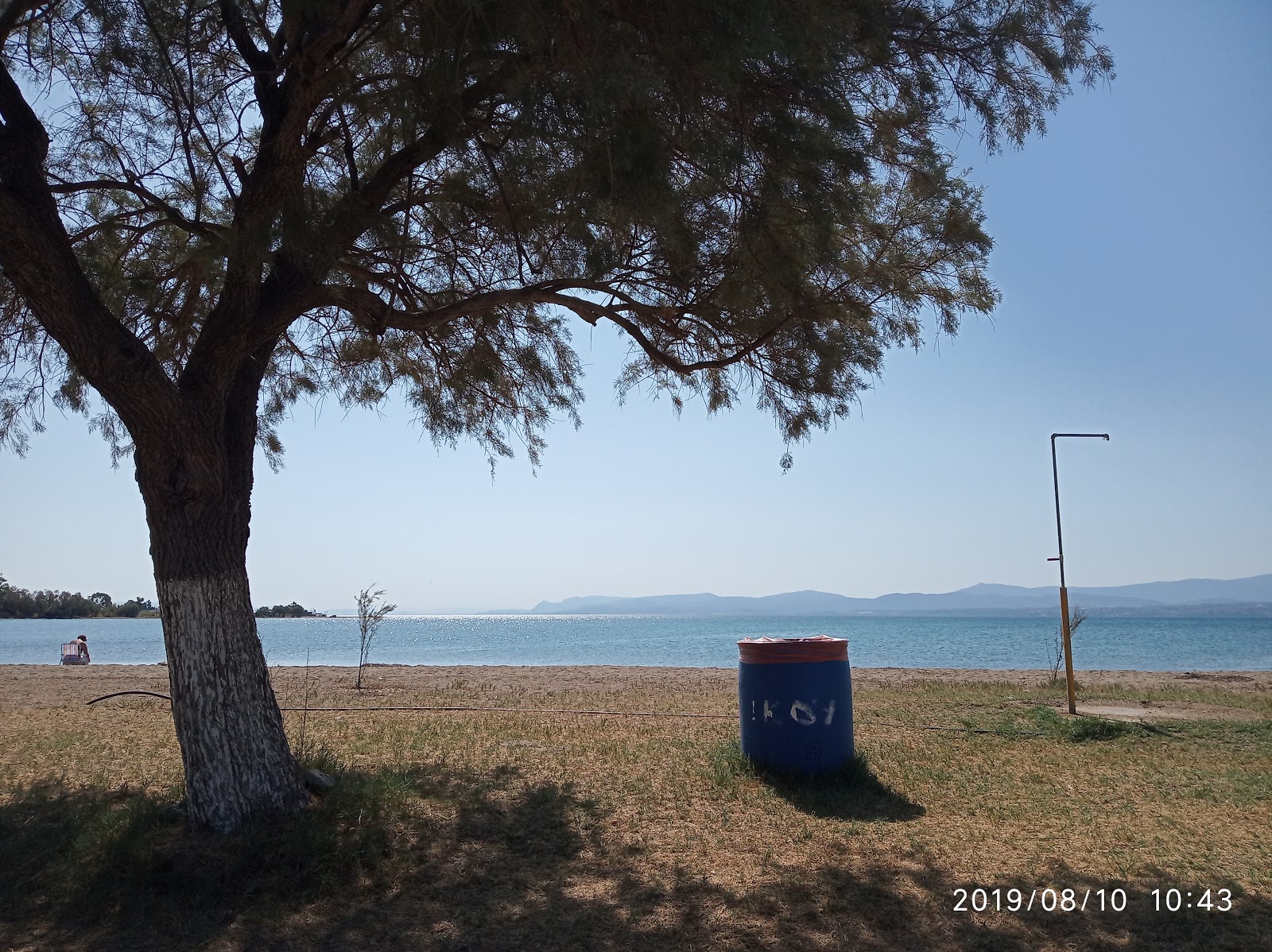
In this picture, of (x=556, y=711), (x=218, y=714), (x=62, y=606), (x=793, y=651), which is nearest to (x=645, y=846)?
(x=793, y=651)

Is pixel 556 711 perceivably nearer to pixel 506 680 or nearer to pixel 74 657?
pixel 506 680

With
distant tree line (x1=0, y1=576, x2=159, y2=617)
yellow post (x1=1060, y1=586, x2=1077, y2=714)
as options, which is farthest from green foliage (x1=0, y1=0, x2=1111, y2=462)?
distant tree line (x1=0, y1=576, x2=159, y2=617)

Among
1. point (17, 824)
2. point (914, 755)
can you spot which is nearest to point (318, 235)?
point (17, 824)

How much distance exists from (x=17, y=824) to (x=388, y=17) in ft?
17.2

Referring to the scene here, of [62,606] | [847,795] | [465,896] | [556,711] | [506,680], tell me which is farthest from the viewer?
[62,606]

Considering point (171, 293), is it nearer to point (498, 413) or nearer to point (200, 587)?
point (498, 413)

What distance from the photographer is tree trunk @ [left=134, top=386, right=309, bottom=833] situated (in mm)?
5191

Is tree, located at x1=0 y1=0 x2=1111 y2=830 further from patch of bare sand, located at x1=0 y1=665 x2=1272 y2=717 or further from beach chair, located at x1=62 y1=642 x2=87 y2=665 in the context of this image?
beach chair, located at x1=62 y1=642 x2=87 y2=665

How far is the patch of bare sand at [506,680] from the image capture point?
14.0 m

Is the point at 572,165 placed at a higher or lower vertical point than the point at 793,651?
higher

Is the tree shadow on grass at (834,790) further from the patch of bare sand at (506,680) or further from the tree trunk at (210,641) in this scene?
the patch of bare sand at (506,680)

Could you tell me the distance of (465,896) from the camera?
466 centimetres

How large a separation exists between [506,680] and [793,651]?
10.9 m

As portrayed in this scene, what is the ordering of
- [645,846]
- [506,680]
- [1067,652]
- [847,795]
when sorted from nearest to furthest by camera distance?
[645,846], [847,795], [1067,652], [506,680]
